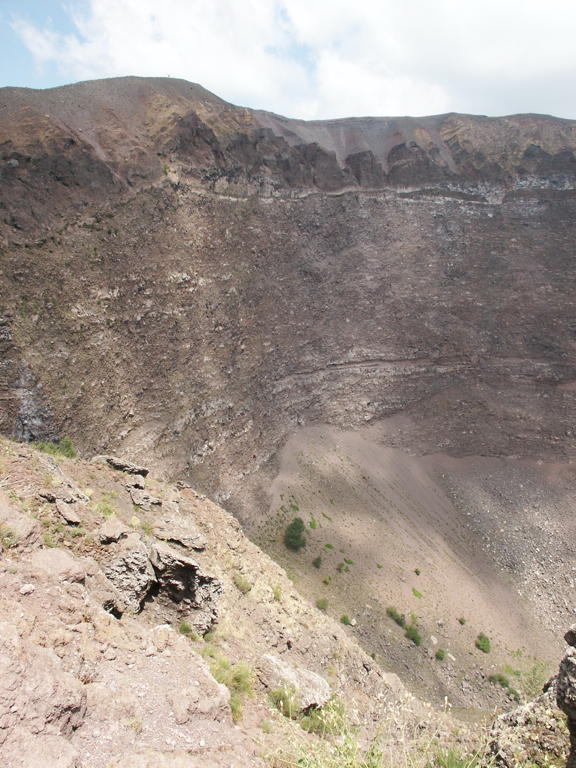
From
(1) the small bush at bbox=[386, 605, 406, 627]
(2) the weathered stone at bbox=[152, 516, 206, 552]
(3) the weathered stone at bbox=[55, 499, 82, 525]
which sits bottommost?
(1) the small bush at bbox=[386, 605, 406, 627]

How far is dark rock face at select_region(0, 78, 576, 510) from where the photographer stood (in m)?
25.0

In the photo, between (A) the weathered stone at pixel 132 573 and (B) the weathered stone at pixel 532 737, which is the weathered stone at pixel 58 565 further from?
(B) the weathered stone at pixel 532 737

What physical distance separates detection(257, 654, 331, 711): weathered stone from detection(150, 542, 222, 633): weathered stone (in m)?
1.72

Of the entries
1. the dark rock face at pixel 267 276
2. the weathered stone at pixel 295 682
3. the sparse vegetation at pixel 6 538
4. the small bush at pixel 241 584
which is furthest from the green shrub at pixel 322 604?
the sparse vegetation at pixel 6 538

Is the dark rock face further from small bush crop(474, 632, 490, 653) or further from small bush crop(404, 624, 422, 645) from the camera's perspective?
small bush crop(474, 632, 490, 653)

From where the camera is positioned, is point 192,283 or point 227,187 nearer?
point 192,283

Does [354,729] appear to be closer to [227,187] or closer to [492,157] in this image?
[227,187]

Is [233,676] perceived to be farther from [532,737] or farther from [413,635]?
[413,635]

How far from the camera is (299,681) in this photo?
10984 millimetres

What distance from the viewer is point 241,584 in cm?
1402

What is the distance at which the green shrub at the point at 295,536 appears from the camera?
2777 centimetres

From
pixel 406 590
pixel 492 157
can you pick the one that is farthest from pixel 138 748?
pixel 492 157

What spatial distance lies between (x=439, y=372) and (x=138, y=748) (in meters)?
37.9

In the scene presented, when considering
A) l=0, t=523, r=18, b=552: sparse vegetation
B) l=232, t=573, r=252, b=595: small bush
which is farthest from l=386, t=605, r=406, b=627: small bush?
l=0, t=523, r=18, b=552: sparse vegetation
